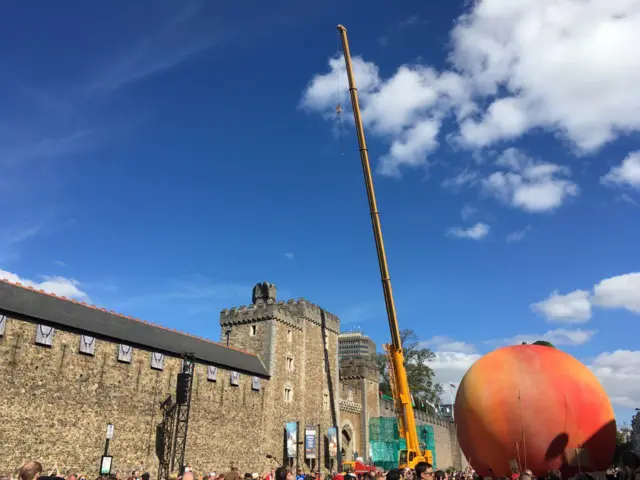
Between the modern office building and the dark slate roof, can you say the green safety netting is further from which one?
the modern office building

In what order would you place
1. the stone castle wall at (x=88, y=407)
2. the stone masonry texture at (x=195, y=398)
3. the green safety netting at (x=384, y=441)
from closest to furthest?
the stone castle wall at (x=88, y=407) < the stone masonry texture at (x=195, y=398) < the green safety netting at (x=384, y=441)

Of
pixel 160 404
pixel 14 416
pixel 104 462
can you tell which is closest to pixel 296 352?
pixel 160 404

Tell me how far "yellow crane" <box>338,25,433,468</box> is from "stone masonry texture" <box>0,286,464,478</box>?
29.2ft

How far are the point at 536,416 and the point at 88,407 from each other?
1884cm

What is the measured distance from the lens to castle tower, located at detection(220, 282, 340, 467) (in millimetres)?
32812

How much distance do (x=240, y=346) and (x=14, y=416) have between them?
1656 centimetres

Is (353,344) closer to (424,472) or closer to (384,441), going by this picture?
(384,441)

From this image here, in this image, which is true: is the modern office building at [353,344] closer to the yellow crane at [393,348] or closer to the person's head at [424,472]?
the yellow crane at [393,348]

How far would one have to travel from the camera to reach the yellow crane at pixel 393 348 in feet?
81.0

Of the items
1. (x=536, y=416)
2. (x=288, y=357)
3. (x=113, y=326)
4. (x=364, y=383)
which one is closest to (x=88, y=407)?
(x=113, y=326)

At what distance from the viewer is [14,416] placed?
1930 centimetres

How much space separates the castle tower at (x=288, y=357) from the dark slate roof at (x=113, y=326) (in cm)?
187

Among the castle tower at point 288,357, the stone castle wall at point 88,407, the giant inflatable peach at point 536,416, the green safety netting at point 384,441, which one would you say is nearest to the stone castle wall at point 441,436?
the green safety netting at point 384,441

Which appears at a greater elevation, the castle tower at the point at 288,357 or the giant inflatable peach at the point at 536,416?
the castle tower at the point at 288,357
